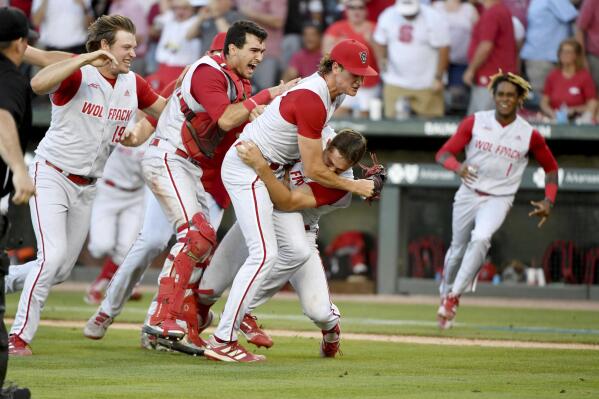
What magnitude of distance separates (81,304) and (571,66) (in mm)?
6568

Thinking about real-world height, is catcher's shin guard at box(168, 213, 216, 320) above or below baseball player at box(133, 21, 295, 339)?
below

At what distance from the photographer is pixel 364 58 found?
8117 mm

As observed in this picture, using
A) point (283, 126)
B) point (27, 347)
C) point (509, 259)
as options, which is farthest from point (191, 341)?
point (509, 259)

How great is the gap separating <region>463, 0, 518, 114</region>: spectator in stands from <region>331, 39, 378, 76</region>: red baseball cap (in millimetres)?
7289

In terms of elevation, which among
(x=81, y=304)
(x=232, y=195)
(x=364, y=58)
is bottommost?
(x=81, y=304)

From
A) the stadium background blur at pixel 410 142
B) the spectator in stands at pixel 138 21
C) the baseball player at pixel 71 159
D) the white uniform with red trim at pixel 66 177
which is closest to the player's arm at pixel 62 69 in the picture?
the baseball player at pixel 71 159

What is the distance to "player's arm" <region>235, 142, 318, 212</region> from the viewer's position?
817 centimetres

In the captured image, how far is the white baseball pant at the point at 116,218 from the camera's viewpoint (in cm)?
1365

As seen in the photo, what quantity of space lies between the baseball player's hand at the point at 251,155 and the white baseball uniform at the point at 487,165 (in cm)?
404

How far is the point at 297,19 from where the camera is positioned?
1661 centimetres

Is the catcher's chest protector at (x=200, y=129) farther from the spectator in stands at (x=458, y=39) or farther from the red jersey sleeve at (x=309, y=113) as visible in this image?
the spectator in stands at (x=458, y=39)

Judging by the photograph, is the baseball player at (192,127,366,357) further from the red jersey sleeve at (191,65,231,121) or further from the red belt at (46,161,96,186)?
the red belt at (46,161,96,186)

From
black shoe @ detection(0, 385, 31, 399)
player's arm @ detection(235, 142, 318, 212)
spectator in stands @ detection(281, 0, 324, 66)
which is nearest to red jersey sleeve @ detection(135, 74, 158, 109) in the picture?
player's arm @ detection(235, 142, 318, 212)

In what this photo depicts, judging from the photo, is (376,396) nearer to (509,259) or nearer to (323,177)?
(323,177)
